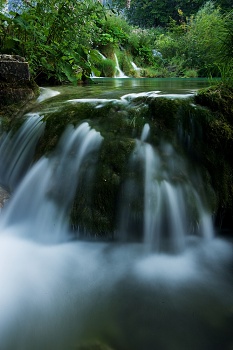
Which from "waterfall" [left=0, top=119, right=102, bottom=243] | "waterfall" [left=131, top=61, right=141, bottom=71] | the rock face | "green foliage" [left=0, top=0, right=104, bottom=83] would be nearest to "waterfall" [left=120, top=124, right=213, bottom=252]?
"waterfall" [left=0, top=119, right=102, bottom=243]

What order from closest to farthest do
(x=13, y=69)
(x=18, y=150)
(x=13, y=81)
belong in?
(x=18, y=150), (x=13, y=69), (x=13, y=81)

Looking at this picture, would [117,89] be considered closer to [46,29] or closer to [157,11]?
[46,29]

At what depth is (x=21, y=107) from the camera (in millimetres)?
3354

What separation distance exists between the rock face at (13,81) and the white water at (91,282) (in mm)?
1293

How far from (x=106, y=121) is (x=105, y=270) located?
1.37 m

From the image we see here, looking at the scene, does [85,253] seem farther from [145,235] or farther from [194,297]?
[194,297]

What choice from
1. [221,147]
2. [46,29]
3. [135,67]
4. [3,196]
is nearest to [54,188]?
[3,196]

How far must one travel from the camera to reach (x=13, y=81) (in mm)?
3377

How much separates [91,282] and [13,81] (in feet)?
8.79

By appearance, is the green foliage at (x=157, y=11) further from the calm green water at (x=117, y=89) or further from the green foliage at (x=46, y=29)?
the green foliage at (x=46, y=29)

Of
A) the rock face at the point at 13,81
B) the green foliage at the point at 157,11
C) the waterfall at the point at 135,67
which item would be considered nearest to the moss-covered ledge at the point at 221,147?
the rock face at the point at 13,81

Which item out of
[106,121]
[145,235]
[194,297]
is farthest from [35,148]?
[194,297]

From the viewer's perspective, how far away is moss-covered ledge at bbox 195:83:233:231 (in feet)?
7.29

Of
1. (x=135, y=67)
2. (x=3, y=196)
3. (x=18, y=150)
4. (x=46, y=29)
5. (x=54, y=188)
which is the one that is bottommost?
(x=3, y=196)
